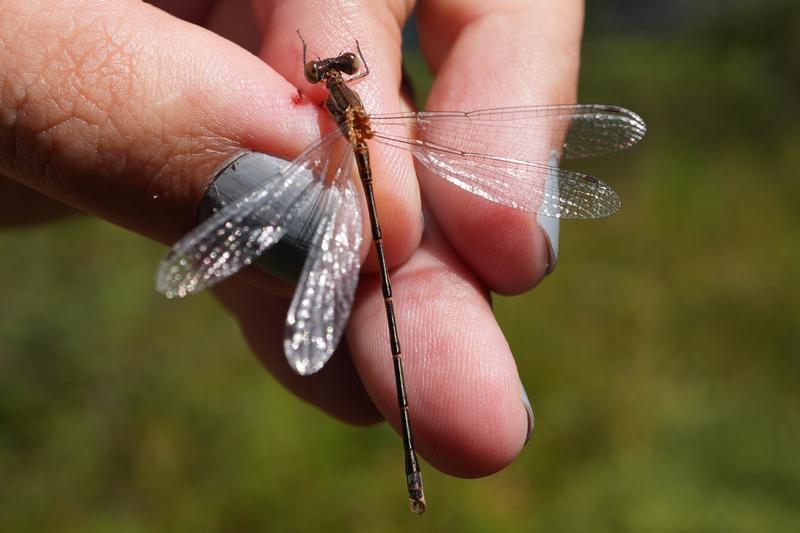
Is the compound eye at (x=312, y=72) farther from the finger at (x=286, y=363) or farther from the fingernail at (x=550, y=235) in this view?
the finger at (x=286, y=363)

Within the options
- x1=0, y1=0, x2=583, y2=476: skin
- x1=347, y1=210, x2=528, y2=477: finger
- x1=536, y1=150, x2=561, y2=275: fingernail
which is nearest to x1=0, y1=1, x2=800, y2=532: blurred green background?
x1=0, y1=0, x2=583, y2=476: skin

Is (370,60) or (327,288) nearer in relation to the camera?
(327,288)

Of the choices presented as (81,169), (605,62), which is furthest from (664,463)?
(605,62)

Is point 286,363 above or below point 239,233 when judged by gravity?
below

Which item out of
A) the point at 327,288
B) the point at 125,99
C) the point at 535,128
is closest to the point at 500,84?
the point at 535,128

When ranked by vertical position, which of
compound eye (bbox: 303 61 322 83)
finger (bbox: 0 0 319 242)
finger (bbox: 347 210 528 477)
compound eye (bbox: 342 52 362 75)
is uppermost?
compound eye (bbox: 342 52 362 75)

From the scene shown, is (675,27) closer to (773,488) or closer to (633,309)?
(633,309)

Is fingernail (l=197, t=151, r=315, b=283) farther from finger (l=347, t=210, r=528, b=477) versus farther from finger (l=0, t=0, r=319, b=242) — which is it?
finger (l=347, t=210, r=528, b=477)

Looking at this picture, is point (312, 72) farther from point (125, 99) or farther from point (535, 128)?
point (535, 128)
